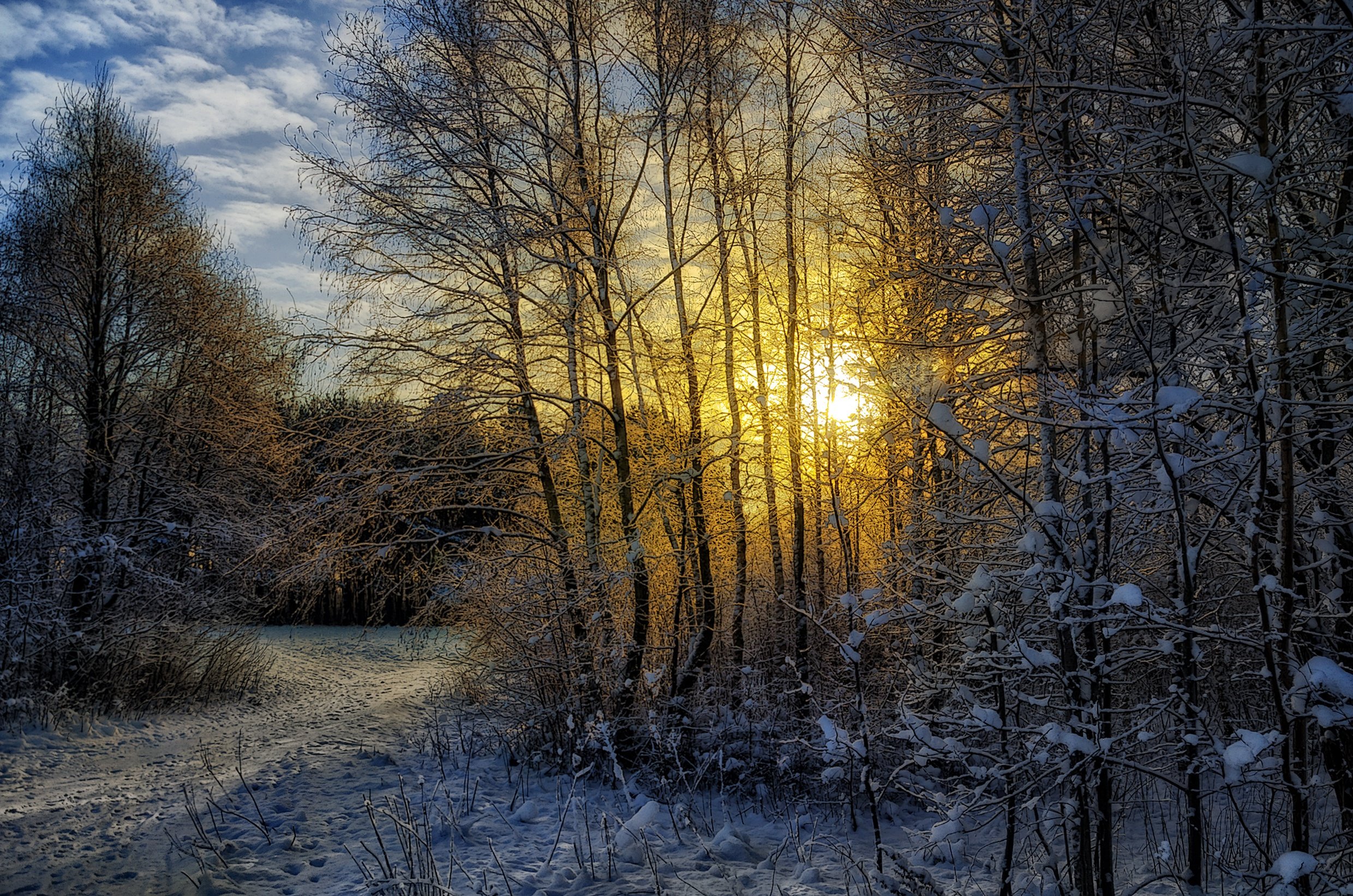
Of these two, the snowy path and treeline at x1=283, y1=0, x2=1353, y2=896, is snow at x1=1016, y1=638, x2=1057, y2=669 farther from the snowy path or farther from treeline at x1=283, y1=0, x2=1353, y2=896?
the snowy path

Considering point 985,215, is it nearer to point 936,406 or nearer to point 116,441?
point 936,406

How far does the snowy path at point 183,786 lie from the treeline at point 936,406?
2.22 metres

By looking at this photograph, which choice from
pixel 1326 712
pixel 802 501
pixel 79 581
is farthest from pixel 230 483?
pixel 1326 712

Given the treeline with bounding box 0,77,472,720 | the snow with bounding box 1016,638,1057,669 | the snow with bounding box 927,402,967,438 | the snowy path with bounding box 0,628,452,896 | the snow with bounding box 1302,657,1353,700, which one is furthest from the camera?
the treeline with bounding box 0,77,472,720

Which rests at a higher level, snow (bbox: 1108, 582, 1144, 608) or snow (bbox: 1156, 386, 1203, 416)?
snow (bbox: 1156, 386, 1203, 416)

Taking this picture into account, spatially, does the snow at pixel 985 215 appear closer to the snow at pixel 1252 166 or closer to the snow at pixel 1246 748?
the snow at pixel 1252 166

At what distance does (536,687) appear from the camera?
27.0ft

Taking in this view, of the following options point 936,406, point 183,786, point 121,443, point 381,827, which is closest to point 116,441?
point 121,443

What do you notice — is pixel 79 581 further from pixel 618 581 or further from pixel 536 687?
pixel 618 581

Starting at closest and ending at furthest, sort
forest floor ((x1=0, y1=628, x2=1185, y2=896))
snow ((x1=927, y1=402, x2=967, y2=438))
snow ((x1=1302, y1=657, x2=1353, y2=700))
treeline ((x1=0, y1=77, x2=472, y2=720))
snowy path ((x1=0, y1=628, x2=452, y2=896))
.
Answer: snow ((x1=1302, y1=657, x2=1353, y2=700)) → snow ((x1=927, y1=402, x2=967, y2=438)) → forest floor ((x1=0, y1=628, x2=1185, y2=896)) → snowy path ((x1=0, y1=628, x2=452, y2=896)) → treeline ((x1=0, y1=77, x2=472, y2=720))

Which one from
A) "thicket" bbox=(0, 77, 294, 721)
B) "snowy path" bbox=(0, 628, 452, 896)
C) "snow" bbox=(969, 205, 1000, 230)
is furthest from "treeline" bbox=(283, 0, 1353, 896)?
"thicket" bbox=(0, 77, 294, 721)

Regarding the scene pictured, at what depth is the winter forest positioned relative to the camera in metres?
3.01

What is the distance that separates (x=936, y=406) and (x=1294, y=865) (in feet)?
5.78

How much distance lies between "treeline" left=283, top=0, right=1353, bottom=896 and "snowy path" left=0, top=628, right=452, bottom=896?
2223 mm
